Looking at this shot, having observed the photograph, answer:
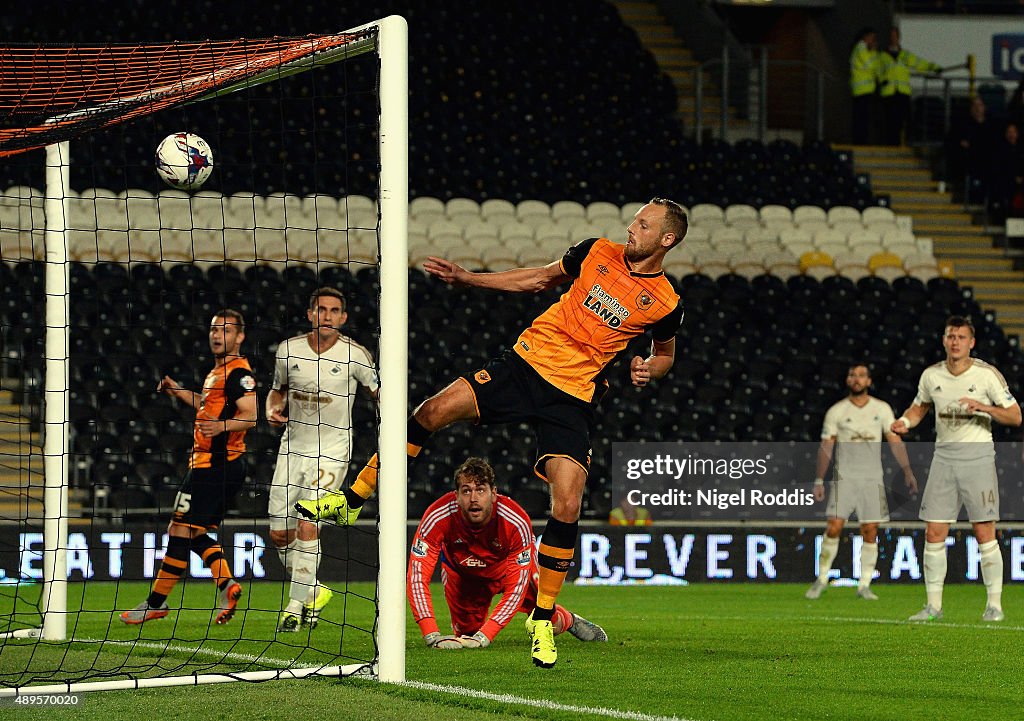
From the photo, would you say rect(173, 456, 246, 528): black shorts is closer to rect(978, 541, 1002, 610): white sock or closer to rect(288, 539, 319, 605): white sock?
rect(288, 539, 319, 605): white sock

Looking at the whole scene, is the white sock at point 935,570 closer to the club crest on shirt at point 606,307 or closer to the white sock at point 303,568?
the white sock at point 303,568

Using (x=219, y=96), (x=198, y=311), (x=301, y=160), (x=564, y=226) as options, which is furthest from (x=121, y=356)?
(x=219, y=96)

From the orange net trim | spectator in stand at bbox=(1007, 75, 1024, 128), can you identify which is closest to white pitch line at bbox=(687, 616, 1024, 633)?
the orange net trim

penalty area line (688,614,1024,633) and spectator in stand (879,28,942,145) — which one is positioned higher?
spectator in stand (879,28,942,145)

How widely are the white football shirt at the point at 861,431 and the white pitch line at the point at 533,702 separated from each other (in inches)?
307

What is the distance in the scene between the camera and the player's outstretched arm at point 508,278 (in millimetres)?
6879

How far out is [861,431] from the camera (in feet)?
43.9

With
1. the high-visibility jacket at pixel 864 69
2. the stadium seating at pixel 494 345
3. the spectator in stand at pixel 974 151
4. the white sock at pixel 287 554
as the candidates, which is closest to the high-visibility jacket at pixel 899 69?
the high-visibility jacket at pixel 864 69

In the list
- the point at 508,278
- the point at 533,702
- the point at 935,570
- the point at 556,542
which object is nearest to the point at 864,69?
the point at 935,570

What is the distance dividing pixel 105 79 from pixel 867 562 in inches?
307

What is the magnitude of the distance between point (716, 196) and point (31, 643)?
1405 cm

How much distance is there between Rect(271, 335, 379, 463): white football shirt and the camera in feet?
29.8

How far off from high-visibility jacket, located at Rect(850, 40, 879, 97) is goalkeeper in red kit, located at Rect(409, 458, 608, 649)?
1604cm

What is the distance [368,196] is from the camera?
1998 centimetres
